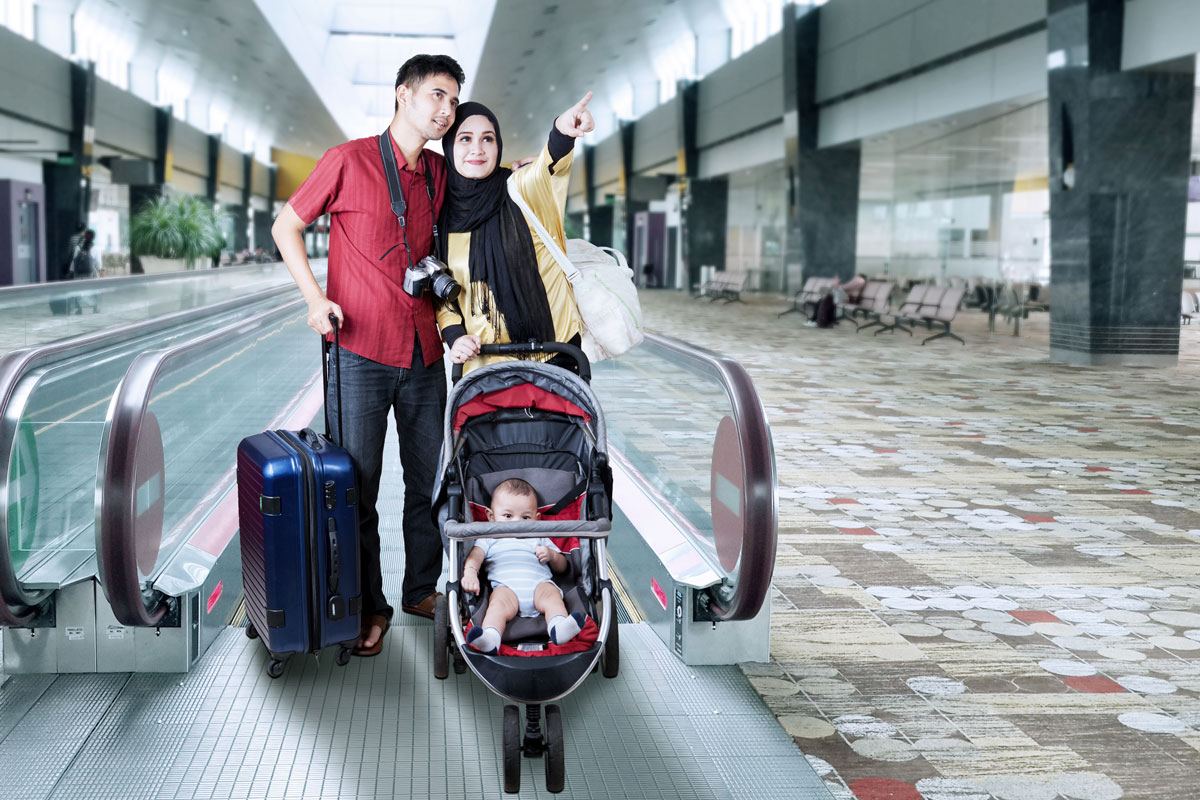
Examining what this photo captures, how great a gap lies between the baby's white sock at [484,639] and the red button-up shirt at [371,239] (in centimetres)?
94

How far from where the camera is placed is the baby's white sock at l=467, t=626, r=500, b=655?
2.78 metres

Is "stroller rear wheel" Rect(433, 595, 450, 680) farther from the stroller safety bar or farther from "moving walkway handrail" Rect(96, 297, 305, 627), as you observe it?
"moving walkway handrail" Rect(96, 297, 305, 627)

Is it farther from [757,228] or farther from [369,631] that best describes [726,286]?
[369,631]

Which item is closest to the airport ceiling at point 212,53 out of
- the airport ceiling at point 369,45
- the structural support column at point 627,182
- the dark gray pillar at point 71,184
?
the airport ceiling at point 369,45

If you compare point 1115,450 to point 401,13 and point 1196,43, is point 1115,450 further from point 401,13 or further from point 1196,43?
point 401,13

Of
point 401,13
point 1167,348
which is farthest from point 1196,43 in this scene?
point 401,13

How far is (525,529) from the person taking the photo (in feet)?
9.31

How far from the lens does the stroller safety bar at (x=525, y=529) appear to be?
9.16 feet

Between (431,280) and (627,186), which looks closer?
(431,280)

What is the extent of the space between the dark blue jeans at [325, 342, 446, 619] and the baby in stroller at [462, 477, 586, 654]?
408 mm

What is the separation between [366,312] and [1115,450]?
635cm

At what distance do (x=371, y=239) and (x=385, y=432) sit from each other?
0.62 m

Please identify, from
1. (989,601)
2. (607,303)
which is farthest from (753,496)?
(989,601)

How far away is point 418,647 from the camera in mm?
3592
